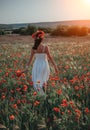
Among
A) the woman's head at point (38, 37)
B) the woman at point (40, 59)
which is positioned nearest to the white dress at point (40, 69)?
the woman at point (40, 59)

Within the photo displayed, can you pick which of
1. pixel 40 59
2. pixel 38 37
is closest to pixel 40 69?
pixel 40 59

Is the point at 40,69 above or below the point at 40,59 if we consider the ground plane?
below

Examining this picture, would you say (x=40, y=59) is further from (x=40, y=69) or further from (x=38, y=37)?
(x=38, y=37)

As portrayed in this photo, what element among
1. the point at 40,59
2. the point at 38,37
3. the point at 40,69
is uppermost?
the point at 38,37

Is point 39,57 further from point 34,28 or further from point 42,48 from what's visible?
point 34,28

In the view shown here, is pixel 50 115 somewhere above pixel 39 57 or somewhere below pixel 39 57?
below

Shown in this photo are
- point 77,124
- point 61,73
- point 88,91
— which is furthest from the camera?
point 61,73

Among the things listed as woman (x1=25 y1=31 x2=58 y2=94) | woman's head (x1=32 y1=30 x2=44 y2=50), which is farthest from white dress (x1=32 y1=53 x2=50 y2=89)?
woman's head (x1=32 y1=30 x2=44 y2=50)

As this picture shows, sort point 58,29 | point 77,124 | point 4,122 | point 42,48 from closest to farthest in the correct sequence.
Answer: point 77,124 < point 4,122 < point 42,48 < point 58,29

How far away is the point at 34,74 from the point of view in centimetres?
690

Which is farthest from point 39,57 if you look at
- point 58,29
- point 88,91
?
point 58,29

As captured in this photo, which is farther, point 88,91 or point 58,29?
point 58,29

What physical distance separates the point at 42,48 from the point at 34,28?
24.8 metres

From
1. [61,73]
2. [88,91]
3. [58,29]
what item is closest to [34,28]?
[58,29]
